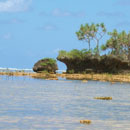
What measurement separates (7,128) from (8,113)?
3.69 metres

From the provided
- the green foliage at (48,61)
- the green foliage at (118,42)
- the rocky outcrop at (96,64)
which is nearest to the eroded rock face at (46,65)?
the green foliage at (48,61)

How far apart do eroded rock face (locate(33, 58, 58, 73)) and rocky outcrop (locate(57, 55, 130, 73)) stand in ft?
5.55

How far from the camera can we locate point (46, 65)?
225ft

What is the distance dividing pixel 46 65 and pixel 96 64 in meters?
9.47

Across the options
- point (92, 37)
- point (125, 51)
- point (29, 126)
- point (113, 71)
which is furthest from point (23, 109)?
point (125, 51)

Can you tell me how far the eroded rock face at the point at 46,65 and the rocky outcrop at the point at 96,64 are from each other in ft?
5.55

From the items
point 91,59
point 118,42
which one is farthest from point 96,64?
point 118,42

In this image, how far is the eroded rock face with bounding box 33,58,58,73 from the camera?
6838 centimetres

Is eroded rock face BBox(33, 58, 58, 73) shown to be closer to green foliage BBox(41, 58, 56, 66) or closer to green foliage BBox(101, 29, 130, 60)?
green foliage BBox(41, 58, 56, 66)

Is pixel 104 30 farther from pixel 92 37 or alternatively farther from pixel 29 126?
pixel 29 126

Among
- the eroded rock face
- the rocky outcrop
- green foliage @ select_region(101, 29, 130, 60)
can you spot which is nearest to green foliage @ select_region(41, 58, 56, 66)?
the eroded rock face

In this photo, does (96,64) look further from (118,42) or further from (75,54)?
(118,42)

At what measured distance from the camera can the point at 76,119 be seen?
14805mm

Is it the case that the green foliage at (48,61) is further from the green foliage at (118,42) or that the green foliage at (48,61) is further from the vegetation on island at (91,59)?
the green foliage at (118,42)
